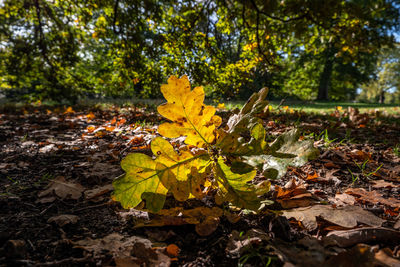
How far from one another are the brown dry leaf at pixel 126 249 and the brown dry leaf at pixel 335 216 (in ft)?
2.06

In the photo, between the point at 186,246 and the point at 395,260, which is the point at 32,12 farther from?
the point at 395,260

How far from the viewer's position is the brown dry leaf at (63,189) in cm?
124

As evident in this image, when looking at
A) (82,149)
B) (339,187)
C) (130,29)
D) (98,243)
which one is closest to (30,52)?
(130,29)

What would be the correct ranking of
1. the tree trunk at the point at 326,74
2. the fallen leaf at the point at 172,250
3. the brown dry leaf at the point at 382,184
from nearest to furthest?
the fallen leaf at the point at 172,250, the brown dry leaf at the point at 382,184, the tree trunk at the point at 326,74

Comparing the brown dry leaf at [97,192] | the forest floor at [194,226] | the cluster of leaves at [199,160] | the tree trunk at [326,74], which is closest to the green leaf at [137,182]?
the cluster of leaves at [199,160]

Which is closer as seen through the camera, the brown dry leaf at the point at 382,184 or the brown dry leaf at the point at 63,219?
the brown dry leaf at the point at 63,219

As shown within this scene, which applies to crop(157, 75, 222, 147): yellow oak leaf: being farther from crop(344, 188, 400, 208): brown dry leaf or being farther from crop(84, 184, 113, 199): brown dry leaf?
crop(344, 188, 400, 208): brown dry leaf

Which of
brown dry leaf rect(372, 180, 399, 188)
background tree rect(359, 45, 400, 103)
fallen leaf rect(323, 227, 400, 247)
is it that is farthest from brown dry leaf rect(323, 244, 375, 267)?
background tree rect(359, 45, 400, 103)

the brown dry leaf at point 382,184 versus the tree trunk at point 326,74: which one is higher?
the tree trunk at point 326,74

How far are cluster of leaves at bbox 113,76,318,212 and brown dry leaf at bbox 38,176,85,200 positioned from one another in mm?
539

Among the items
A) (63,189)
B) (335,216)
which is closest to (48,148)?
(63,189)

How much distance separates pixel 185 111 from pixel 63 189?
937 mm

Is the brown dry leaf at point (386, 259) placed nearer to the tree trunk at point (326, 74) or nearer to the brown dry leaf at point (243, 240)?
the brown dry leaf at point (243, 240)

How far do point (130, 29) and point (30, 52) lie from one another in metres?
4.37
